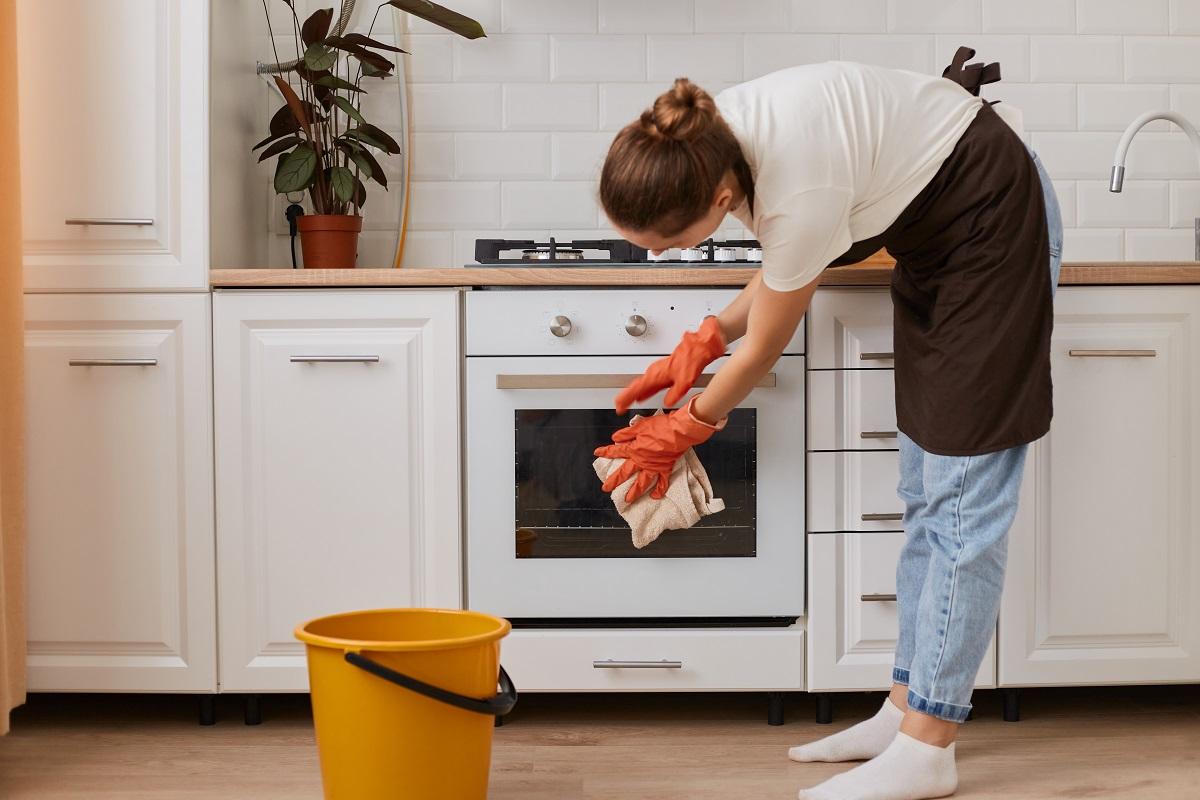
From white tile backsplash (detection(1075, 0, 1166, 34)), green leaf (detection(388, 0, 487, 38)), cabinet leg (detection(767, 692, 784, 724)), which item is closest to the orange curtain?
green leaf (detection(388, 0, 487, 38))

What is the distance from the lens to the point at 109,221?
1.90 metres

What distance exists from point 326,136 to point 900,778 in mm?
1657

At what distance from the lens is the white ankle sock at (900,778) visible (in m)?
1.60

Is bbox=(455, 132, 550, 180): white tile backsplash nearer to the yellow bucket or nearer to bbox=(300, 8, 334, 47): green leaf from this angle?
bbox=(300, 8, 334, 47): green leaf

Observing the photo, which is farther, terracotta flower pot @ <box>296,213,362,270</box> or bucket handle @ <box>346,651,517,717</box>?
terracotta flower pot @ <box>296,213,362,270</box>

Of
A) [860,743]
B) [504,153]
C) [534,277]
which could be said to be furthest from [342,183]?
[860,743]

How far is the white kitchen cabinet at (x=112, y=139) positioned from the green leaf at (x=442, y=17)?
1.37 feet

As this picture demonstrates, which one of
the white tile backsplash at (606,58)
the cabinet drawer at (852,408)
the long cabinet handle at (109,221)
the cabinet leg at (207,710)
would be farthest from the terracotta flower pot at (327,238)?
the cabinet drawer at (852,408)

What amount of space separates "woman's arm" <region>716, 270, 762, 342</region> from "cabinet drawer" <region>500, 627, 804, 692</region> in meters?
0.53

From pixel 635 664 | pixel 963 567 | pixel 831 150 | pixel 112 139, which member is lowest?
pixel 635 664

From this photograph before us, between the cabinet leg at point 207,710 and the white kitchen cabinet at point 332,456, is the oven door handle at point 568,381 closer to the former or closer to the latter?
the white kitchen cabinet at point 332,456

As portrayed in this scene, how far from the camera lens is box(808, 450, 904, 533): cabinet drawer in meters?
1.91

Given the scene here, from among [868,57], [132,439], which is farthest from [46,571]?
[868,57]

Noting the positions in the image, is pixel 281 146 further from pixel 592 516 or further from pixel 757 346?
pixel 757 346
